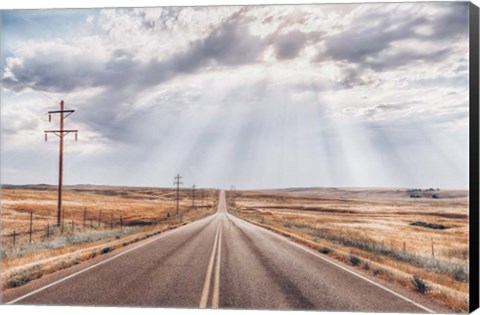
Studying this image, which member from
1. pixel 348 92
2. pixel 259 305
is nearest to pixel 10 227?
pixel 259 305

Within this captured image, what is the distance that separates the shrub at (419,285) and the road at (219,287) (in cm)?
32

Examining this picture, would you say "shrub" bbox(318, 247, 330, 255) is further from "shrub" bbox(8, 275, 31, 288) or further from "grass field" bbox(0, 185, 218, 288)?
"shrub" bbox(8, 275, 31, 288)

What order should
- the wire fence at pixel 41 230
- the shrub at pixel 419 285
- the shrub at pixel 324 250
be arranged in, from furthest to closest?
1. the shrub at pixel 324 250
2. the wire fence at pixel 41 230
3. the shrub at pixel 419 285

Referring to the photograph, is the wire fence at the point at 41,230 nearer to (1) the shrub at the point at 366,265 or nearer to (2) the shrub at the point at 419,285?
(1) the shrub at the point at 366,265

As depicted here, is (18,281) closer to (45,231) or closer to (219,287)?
(219,287)

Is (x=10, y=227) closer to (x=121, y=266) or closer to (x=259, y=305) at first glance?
(x=121, y=266)

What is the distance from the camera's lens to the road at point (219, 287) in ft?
34.1

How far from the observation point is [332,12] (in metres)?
12.4

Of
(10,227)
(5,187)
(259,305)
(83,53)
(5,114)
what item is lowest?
(259,305)

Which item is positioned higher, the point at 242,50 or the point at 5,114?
the point at 242,50

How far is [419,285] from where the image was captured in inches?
418

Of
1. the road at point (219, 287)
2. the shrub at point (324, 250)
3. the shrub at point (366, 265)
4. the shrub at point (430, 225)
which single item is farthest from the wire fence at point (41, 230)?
the shrub at point (430, 225)

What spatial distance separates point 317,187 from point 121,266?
19.6 feet

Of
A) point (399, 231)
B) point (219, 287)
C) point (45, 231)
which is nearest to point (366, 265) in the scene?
point (399, 231)
